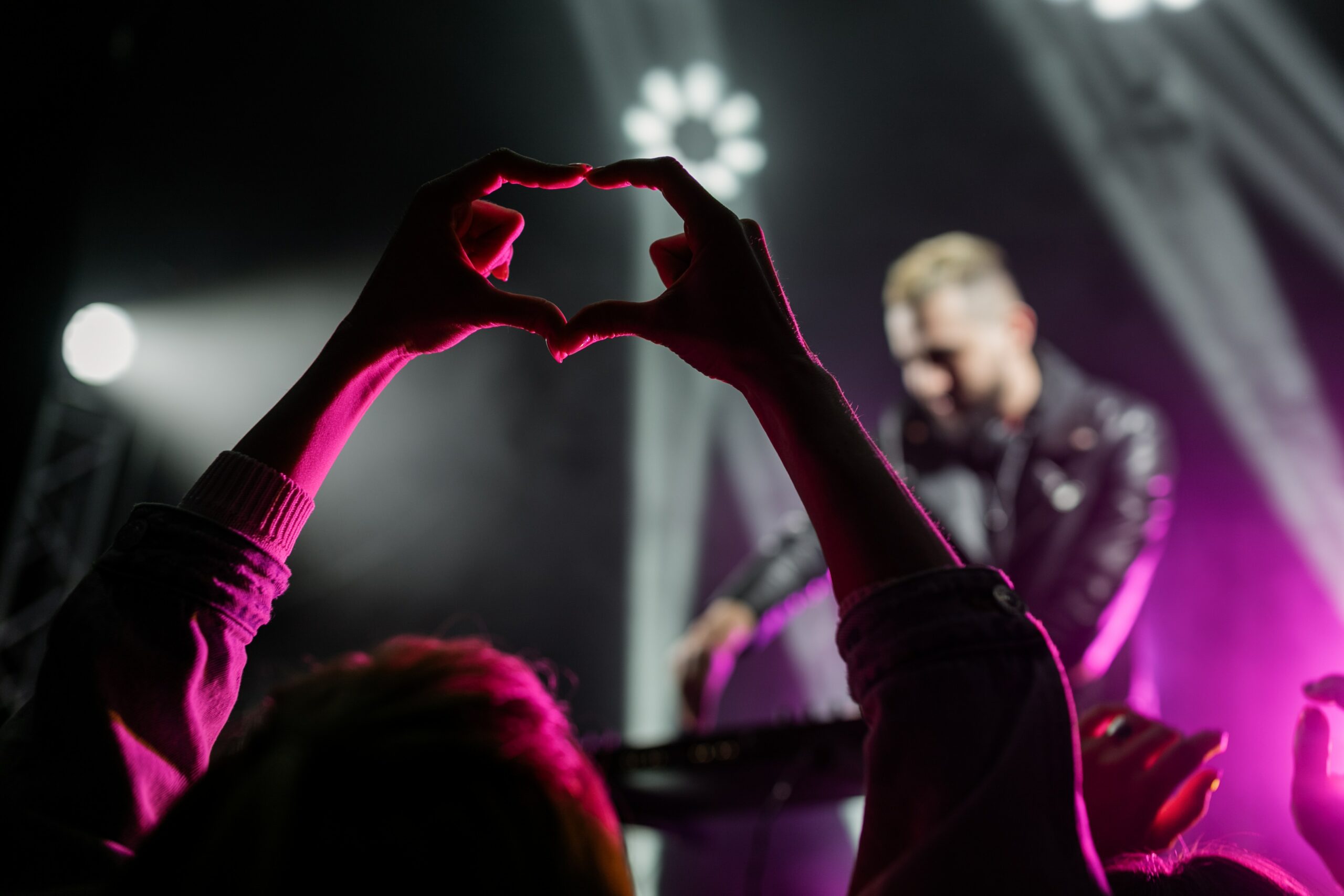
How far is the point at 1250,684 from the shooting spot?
2.15 m

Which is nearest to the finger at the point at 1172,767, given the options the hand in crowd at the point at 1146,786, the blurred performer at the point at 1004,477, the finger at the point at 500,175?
the hand in crowd at the point at 1146,786

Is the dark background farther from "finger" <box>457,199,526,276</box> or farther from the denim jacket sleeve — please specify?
the denim jacket sleeve

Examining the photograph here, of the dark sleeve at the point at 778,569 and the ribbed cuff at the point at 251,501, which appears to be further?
the dark sleeve at the point at 778,569

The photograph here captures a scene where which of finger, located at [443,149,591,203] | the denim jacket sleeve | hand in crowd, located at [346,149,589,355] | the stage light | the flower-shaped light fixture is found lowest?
the denim jacket sleeve

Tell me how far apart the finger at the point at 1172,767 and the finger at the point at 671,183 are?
595mm

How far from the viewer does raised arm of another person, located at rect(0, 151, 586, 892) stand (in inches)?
18.8

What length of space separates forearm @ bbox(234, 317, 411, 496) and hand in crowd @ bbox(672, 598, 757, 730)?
A: 2.30 meters

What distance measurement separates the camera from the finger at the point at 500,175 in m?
0.62

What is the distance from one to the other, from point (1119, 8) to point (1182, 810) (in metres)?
3.31

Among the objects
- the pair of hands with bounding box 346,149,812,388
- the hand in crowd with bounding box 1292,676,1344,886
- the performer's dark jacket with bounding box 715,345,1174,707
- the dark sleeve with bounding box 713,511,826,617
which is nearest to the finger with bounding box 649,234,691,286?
the pair of hands with bounding box 346,149,812,388

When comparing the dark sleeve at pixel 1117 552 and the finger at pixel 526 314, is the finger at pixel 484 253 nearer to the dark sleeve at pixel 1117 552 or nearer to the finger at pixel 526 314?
the finger at pixel 526 314

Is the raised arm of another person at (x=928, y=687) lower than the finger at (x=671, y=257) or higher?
lower

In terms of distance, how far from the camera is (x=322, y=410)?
64cm

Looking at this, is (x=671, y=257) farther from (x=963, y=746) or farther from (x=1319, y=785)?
(x=1319, y=785)
